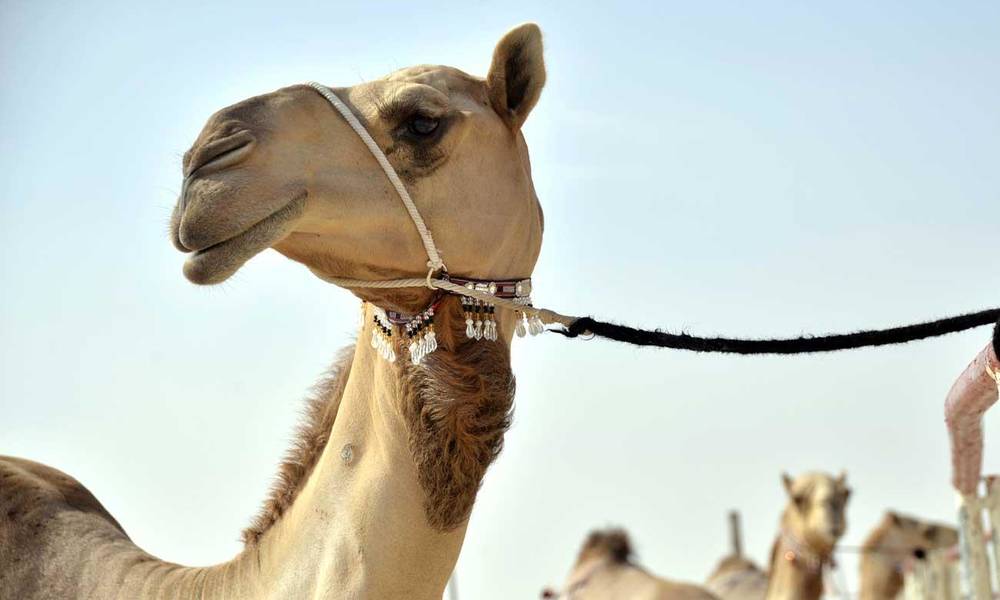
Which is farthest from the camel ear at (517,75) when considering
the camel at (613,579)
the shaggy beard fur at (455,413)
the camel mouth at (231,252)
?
the camel at (613,579)

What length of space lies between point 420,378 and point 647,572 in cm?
971

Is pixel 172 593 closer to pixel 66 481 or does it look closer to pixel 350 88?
pixel 66 481

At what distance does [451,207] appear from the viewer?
344cm

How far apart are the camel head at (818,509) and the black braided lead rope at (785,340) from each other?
8929 millimetres

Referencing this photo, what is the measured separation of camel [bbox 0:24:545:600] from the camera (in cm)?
315

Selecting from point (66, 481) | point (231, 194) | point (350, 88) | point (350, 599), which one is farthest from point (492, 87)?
point (66, 481)

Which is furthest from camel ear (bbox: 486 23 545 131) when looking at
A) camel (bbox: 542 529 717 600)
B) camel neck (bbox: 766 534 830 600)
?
camel neck (bbox: 766 534 830 600)

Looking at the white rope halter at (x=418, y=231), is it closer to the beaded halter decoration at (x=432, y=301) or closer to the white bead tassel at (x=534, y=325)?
the beaded halter decoration at (x=432, y=301)

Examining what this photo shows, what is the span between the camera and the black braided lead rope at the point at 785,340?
3.34 metres

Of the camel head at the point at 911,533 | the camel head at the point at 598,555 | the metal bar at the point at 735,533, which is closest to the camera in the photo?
the camel head at the point at 598,555

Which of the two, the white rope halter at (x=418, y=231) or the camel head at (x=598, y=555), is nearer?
the white rope halter at (x=418, y=231)

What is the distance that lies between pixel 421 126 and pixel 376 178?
0.18m

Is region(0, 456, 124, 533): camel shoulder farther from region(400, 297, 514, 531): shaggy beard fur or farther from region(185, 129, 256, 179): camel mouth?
region(185, 129, 256, 179): camel mouth

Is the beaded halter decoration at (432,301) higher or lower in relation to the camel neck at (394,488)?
higher
